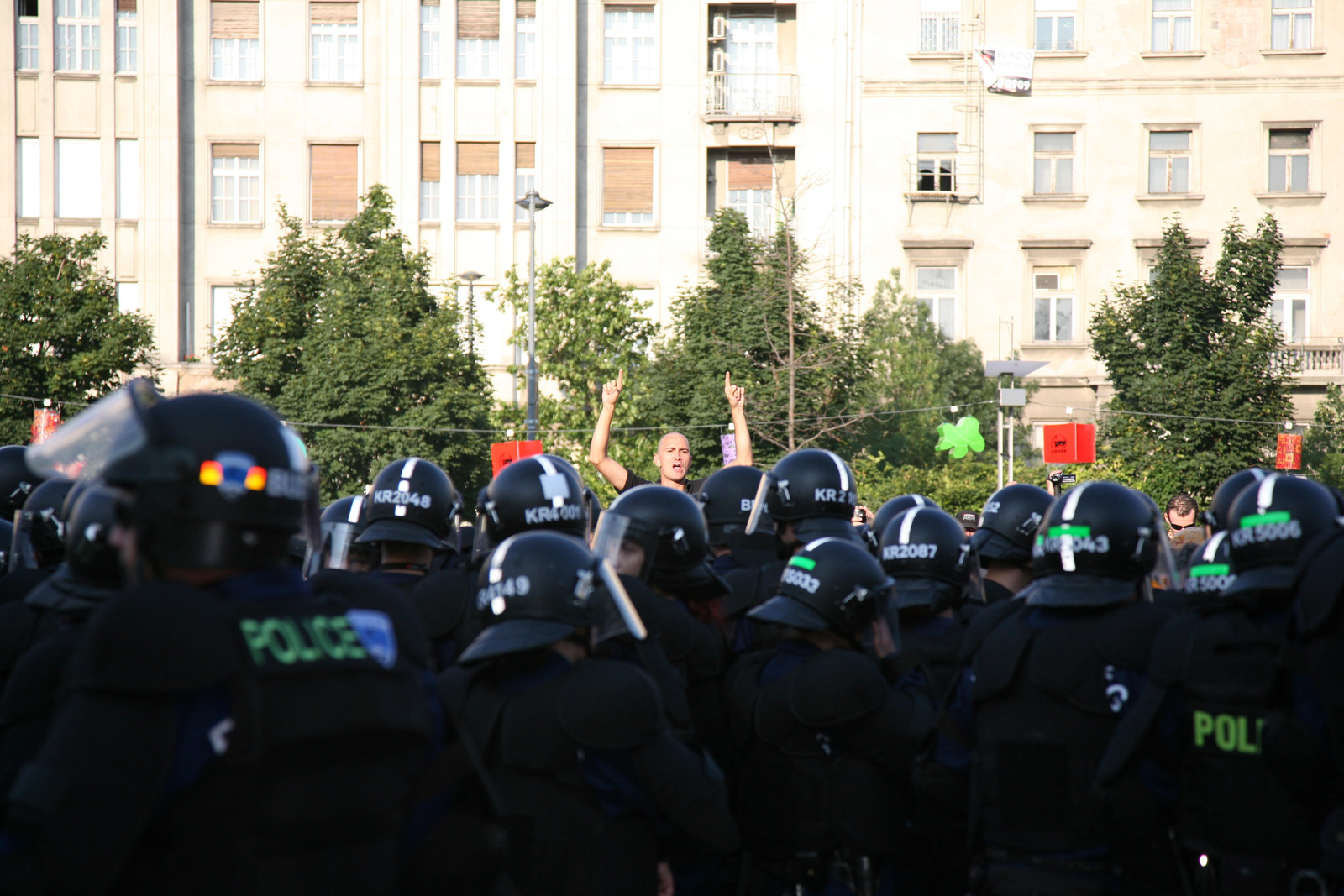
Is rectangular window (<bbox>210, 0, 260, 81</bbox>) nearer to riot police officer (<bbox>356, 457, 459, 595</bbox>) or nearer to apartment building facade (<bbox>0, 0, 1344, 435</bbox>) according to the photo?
apartment building facade (<bbox>0, 0, 1344, 435</bbox>)

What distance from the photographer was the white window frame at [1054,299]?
3494 centimetres

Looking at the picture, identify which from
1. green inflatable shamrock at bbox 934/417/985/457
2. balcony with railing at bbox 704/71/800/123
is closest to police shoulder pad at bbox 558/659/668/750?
green inflatable shamrock at bbox 934/417/985/457

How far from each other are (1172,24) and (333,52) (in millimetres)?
21586

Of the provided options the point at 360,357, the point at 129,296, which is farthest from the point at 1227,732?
the point at 129,296

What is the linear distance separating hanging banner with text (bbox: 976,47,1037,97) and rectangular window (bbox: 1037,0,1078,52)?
0.82 m

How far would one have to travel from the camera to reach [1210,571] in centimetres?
444

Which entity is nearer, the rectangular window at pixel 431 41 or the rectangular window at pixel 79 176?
the rectangular window at pixel 79 176

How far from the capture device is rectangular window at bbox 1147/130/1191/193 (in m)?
34.8

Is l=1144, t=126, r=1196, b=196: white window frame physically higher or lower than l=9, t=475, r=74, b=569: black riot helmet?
higher

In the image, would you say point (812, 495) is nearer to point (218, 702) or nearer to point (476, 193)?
point (218, 702)

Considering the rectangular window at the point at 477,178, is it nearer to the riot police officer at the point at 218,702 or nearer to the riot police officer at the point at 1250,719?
the riot police officer at the point at 1250,719

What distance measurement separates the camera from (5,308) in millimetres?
26250

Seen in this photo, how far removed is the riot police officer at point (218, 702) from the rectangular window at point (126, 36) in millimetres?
35376

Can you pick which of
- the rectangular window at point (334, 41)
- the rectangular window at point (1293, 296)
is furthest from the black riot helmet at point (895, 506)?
the rectangular window at point (1293, 296)
